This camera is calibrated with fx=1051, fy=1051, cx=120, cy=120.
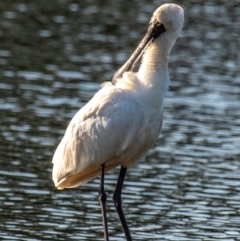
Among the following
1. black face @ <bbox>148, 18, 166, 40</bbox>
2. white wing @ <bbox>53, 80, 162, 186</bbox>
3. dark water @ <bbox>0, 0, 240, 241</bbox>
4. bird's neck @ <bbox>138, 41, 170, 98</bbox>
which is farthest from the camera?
dark water @ <bbox>0, 0, 240, 241</bbox>

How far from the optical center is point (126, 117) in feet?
39.3

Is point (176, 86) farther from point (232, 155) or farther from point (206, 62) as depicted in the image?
point (232, 155)

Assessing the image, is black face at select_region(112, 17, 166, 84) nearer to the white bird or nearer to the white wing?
the white bird

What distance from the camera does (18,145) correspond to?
18.6 m

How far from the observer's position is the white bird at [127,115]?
12031 mm

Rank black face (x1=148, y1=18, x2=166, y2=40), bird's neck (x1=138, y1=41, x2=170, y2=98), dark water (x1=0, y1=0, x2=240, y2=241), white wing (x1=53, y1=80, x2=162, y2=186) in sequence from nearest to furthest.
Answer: white wing (x1=53, y1=80, x2=162, y2=186) < bird's neck (x1=138, y1=41, x2=170, y2=98) < black face (x1=148, y1=18, x2=166, y2=40) < dark water (x1=0, y1=0, x2=240, y2=241)

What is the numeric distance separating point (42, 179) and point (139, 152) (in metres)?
4.84

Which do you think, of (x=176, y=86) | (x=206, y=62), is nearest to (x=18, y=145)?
(x=176, y=86)

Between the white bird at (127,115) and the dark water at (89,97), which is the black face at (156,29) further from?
the dark water at (89,97)

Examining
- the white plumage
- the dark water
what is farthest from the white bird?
the dark water

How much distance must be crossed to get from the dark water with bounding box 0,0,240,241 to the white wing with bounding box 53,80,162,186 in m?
1.91

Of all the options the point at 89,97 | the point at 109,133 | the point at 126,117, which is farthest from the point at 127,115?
the point at 89,97

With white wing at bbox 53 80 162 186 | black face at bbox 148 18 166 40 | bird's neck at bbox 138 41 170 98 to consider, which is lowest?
white wing at bbox 53 80 162 186

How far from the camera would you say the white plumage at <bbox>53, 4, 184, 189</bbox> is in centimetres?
1202
